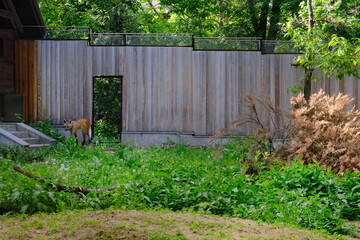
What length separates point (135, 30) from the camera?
18.3 m

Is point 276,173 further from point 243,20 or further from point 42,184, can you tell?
point 243,20

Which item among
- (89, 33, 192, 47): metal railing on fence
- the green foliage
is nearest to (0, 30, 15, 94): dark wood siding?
(89, 33, 192, 47): metal railing on fence

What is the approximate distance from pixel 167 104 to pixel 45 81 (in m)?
3.54

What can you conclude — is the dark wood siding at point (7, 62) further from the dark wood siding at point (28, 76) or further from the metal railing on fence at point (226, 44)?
the metal railing on fence at point (226, 44)

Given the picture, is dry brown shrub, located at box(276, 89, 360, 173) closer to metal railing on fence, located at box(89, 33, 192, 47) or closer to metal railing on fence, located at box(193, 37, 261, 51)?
metal railing on fence, located at box(193, 37, 261, 51)

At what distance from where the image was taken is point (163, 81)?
14586 millimetres

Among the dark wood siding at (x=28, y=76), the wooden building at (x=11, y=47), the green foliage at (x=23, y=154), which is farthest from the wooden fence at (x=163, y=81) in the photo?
the green foliage at (x=23, y=154)

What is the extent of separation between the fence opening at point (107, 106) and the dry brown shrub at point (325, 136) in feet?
36.6

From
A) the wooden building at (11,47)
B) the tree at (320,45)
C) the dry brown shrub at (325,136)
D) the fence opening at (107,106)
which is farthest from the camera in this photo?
the fence opening at (107,106)

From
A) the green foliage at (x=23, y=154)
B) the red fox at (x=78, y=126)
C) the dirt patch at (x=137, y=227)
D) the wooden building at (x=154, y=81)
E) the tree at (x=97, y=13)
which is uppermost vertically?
the tree at (x=97, y=13)

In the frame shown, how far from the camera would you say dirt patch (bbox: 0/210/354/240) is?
4.31 meters

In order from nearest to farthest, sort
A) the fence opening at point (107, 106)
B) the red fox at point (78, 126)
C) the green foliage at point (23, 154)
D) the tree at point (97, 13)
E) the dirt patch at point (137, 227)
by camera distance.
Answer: the dirt patch at point (137, 227)
the green foliage at point (23, 154)
the red fox at point (78, 126)
the tree at point (97, 13)
the fence opening at point (107, 106)

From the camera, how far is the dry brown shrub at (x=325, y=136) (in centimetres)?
786

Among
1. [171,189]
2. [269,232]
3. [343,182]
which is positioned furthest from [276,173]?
[269,232]
